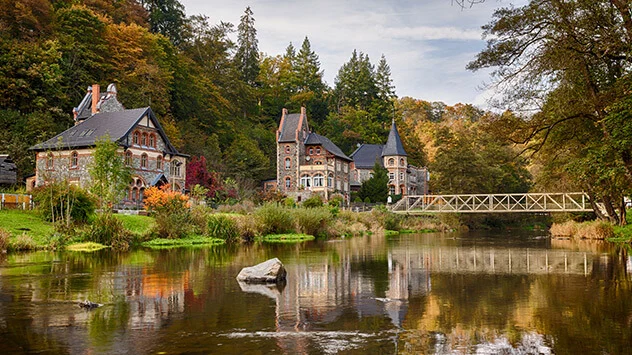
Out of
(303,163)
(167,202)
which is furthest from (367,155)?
(167,202)

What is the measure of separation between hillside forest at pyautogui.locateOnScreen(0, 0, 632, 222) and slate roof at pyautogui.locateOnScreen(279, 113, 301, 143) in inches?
163

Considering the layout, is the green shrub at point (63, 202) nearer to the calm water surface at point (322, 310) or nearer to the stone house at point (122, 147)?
the calm water surface at point (322, 310)

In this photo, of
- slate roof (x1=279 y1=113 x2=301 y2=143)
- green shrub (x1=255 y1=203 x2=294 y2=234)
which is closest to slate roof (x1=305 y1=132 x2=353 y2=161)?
slate roof (x1=279 y1=113 x2=301 y2=143)

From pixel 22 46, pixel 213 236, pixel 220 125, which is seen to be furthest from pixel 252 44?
pixel 213 236

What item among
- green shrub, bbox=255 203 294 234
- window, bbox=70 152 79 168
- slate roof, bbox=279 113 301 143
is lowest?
green shrub, bbox=255 203 294 234

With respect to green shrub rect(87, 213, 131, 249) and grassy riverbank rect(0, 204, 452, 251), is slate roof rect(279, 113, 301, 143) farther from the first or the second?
green shrub rect(87, 213, 131, 249)

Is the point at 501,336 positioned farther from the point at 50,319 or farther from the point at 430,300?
the point at 50,319

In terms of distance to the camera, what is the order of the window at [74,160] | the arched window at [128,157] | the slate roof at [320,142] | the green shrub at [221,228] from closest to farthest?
the green shrub at [221,228], the arched window at [128,157], the window at [74,160], the slate roof at [320,142]

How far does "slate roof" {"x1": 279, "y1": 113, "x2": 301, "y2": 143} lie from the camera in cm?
7364

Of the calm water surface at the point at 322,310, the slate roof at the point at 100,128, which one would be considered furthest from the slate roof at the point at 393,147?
the calm water surface at the point at 322,310

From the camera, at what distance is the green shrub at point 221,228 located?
107 feet

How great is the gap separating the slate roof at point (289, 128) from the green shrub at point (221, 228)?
4075 centimetres

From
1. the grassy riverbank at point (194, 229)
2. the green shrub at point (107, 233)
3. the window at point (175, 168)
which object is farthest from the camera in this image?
the window at point (175, 168)

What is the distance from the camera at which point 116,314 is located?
10008 mm
